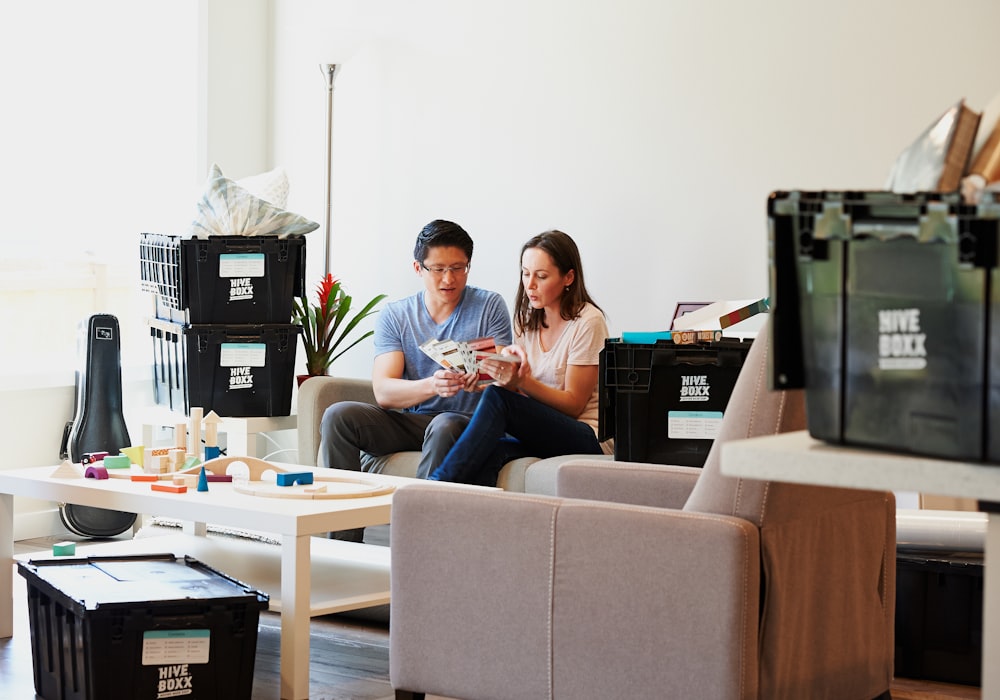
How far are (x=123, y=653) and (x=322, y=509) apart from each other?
1.70 ft

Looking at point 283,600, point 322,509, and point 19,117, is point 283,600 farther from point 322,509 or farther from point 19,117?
point 19,117

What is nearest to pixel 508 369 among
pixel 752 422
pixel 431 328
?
pixel 431 328

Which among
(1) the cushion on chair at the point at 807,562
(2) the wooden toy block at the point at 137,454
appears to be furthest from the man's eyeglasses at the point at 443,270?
(1) the cushion on chair at the point at 807,562

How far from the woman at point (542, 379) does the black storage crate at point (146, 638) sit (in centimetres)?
120

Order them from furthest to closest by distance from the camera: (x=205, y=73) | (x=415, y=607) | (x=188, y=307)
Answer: (x=205, y=73) → (x=188, y=307) → (x=415, y=607)

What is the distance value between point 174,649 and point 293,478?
2.03 feet

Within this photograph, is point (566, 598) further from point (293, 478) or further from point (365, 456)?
point (365, 456)

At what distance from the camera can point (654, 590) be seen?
2.19 metres

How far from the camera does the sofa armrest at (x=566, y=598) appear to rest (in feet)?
7.04

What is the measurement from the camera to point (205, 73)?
5598 millimetres

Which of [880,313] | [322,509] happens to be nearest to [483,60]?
[322,509]

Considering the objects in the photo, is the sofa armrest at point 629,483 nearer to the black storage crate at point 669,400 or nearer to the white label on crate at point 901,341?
the black storage crate at point 669,400

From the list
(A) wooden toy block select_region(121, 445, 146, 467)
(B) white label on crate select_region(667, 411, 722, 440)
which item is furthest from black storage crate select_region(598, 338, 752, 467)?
(A) wooden toy block select_region(121, 445, 146, 467)

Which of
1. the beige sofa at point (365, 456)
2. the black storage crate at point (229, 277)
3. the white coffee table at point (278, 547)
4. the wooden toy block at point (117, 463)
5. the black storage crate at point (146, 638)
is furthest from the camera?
the black storage crate at point (229, 277)
